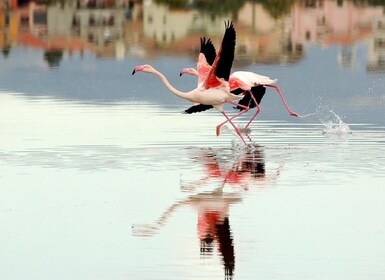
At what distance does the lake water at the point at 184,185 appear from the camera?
33.7 ft

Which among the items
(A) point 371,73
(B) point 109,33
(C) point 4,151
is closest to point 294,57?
(A) point 371,73

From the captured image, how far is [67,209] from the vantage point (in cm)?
1240

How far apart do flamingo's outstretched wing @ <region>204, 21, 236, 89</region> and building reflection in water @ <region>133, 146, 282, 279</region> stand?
108 centimetres

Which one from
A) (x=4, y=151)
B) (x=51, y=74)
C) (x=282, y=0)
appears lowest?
(x=282, y=0)

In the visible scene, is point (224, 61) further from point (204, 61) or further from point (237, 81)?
point (237, 81)

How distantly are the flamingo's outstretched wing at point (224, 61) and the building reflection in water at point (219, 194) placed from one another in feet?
3.55

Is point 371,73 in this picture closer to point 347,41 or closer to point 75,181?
point 347,41

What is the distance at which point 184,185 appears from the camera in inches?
544

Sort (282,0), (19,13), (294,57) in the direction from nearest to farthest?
(294,57) → (19,13) → (282,0)

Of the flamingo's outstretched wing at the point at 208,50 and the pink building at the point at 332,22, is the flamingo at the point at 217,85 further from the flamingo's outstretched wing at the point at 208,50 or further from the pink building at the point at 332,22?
the pink building at the point at 332,22

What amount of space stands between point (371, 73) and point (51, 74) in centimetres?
576

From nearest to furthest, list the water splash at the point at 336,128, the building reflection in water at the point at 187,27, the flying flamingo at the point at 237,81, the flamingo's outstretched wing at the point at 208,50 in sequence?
the water splash at the point at 336,128 < the flying flamingo at the point at 237,81 < the flamingo's outstretched wing at the point at 208,50 < the building reflection in water at the point at 187,27

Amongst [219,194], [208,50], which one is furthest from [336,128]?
[219,194]

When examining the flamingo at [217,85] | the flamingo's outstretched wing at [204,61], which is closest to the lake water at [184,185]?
the flamingo at [217,85]
